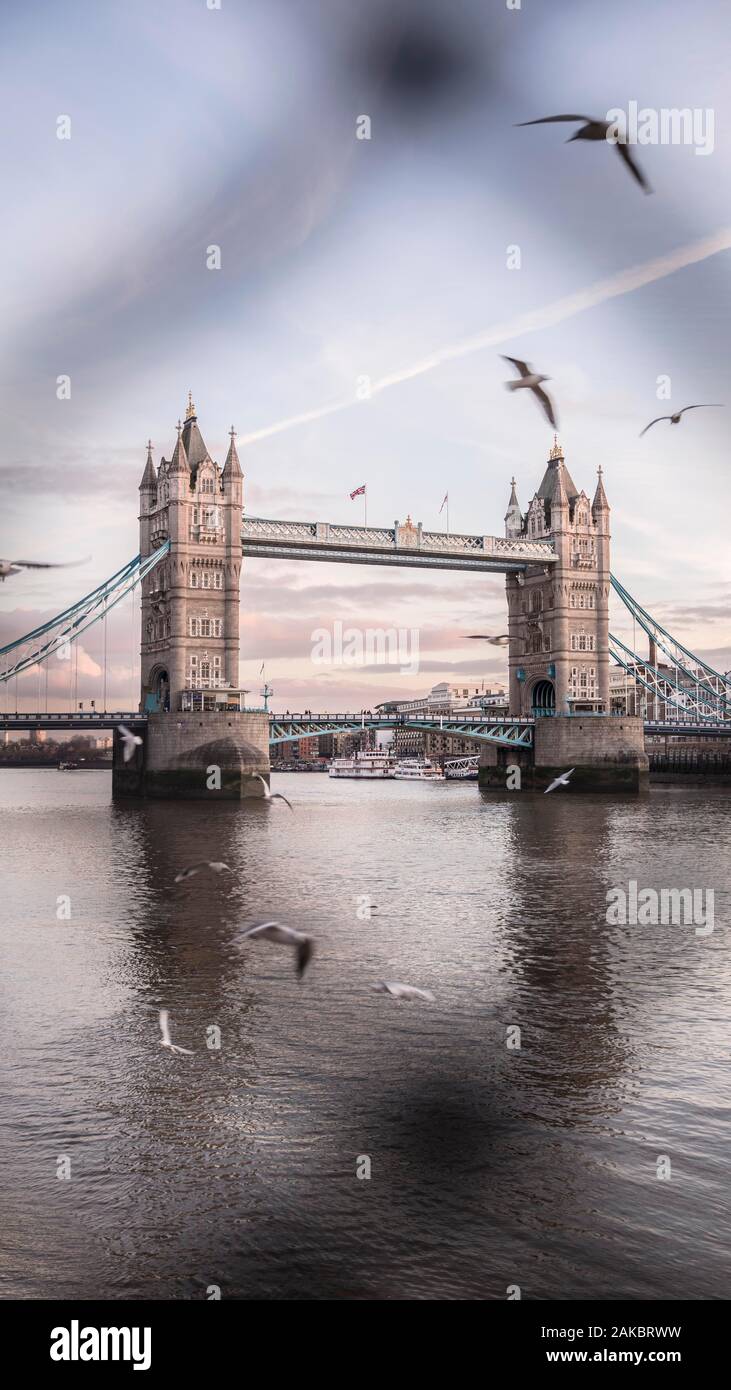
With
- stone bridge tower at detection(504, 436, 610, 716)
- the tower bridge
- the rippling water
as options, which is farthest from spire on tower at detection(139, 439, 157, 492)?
the rippling water

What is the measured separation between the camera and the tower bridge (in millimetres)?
62719

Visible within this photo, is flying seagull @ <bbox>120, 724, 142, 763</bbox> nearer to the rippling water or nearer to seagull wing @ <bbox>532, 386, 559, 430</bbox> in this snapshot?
the rippling water

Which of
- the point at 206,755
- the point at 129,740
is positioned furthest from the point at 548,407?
the point at 206,755

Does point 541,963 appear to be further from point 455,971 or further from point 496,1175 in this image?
point 496,1175

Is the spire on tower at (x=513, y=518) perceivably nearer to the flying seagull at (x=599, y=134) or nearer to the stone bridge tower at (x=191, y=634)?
the stone bridge tower at (x=191, y=634)

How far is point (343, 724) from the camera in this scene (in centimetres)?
7056

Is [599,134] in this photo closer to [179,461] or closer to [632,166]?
[632,166]

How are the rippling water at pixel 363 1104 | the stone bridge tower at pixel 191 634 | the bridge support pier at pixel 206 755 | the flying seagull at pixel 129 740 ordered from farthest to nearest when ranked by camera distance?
the stone bridge tower at pixel 191 634 → the bridge support pier at pixel 206 755 → the flying seagull at pixel 129 740 → the rippling water at pixel 363 1104

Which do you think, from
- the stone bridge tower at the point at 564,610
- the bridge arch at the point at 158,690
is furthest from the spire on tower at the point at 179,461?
the stone bridge tower at the point at 564,610

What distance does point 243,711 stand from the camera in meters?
63.5

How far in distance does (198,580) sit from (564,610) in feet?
92.9

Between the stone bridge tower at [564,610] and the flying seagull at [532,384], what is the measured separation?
64836 millimetres

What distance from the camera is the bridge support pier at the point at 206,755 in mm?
60375

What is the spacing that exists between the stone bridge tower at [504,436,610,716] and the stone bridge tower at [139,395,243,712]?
2583 cm
